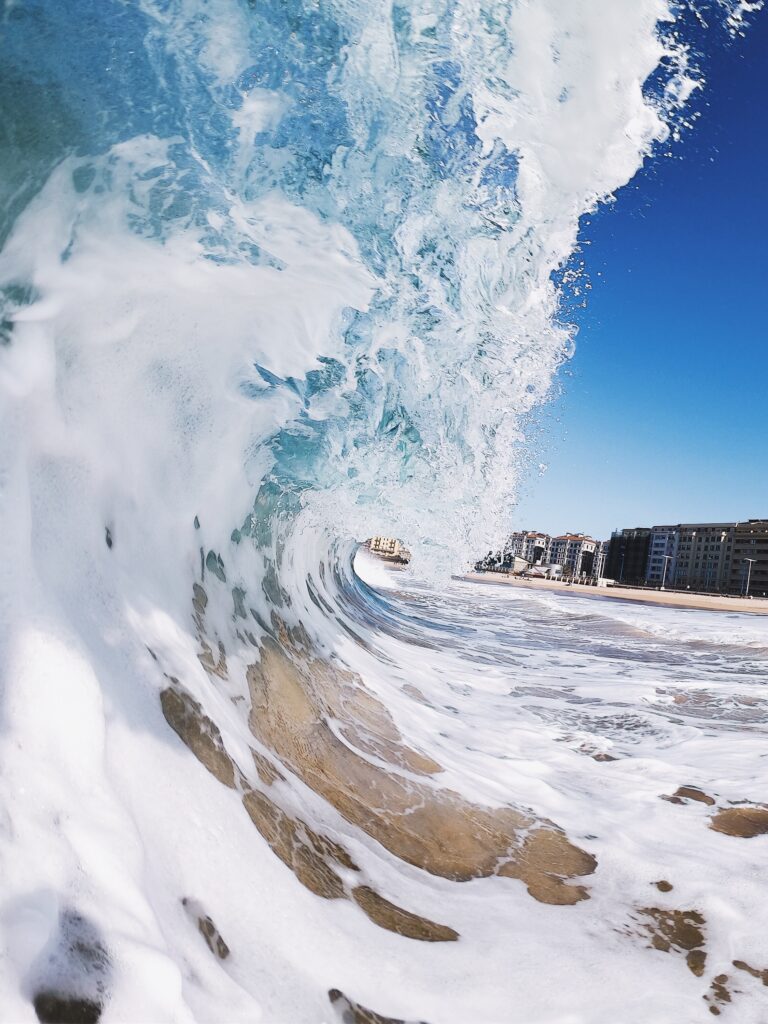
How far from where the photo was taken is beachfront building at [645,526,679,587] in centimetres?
10469

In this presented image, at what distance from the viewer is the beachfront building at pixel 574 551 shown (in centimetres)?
12231

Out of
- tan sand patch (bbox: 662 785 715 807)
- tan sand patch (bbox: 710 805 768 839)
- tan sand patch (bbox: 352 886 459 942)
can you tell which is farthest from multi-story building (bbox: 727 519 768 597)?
tan sand patch (bbox: 352 886 459 942)

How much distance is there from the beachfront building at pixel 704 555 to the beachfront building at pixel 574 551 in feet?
58.5

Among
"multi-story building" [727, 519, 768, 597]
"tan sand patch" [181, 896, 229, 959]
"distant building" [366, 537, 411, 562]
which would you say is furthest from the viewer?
"multi-story building" [727, 519, 768, 597]

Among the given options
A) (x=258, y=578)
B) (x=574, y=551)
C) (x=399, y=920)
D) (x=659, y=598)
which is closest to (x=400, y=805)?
(x=399, y=920)

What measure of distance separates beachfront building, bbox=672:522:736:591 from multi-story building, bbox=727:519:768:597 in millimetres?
774

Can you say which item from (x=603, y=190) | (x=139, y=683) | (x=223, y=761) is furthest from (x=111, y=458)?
(x=603, y=190)

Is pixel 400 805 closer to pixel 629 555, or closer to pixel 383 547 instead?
pixel 383 547

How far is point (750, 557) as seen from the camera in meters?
92.9

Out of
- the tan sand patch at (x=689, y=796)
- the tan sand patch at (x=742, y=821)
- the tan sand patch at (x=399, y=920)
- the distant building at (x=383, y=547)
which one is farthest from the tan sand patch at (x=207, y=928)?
the distant building at (x=383, y=547)

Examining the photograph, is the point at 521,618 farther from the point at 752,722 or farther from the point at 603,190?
the point at 603,190

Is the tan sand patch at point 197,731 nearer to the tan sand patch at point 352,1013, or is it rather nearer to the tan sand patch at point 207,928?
the tan sand patch at point 207,928

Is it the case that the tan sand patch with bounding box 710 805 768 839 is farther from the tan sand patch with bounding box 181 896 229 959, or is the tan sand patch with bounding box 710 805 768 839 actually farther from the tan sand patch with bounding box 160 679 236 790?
the tan sand patch with bounding box 181 896 229 959

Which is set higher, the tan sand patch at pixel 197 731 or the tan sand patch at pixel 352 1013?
the tan sand patch at pixel 197 731
